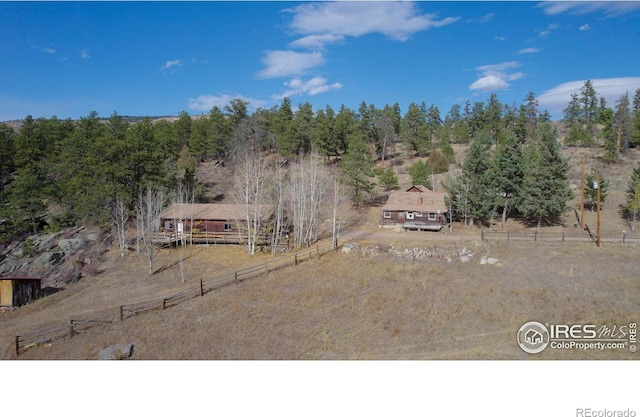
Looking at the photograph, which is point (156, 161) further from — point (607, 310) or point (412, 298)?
point (607, 310)

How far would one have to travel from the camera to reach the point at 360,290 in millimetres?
22453

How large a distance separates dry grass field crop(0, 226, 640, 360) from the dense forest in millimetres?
8365

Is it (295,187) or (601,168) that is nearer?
(295,187)

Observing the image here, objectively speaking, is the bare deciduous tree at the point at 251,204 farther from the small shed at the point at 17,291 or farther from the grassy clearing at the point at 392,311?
the small shed at the point at 17,291

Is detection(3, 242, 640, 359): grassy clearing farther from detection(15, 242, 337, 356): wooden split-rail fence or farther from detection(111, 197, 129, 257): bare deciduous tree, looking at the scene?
detection(111, 197, 129, 257): bare deciduous tree

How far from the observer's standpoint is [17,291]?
78.4 ft

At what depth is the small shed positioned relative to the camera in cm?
2356

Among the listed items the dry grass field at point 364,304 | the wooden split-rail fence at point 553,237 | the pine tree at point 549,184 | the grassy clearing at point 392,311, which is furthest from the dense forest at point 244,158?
the grassy clearing at point 392,311

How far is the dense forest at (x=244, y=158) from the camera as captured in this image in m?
34.7

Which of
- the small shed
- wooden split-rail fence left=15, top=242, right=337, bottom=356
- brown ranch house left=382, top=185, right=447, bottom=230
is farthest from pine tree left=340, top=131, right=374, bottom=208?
the small shed

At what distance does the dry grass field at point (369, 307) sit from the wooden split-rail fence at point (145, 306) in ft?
1.77

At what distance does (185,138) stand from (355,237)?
117 feet

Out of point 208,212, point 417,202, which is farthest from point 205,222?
point 417,202

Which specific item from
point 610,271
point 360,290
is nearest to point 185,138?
point 360,290
